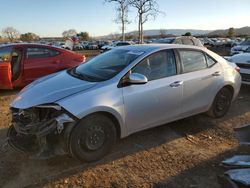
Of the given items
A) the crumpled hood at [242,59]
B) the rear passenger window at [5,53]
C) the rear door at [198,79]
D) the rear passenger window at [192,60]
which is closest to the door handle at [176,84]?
the rear door at [198,79]

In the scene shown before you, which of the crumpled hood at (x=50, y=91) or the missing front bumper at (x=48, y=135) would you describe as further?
the crumpled hood at (x=50, y=91)

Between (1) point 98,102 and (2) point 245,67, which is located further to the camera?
(2) point 245,67

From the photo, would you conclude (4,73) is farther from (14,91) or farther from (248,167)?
(248,167)

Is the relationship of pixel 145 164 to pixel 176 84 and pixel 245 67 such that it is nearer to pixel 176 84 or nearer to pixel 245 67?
pixel 176 84

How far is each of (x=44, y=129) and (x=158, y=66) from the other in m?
2.07

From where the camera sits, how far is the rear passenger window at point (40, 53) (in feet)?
27.4

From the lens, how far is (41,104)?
12.4 feet

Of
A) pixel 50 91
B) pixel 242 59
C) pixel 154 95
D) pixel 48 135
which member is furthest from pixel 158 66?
pixel 242 59

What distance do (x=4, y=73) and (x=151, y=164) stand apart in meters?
5.30

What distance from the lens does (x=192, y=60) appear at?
523 cm

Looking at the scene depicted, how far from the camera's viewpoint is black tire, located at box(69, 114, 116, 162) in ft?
12.4

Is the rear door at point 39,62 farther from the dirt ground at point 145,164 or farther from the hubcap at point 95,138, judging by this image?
the hubcap at point 95,138

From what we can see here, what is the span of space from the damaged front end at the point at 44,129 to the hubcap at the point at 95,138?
301 millimetres

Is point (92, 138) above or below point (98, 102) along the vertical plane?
below
